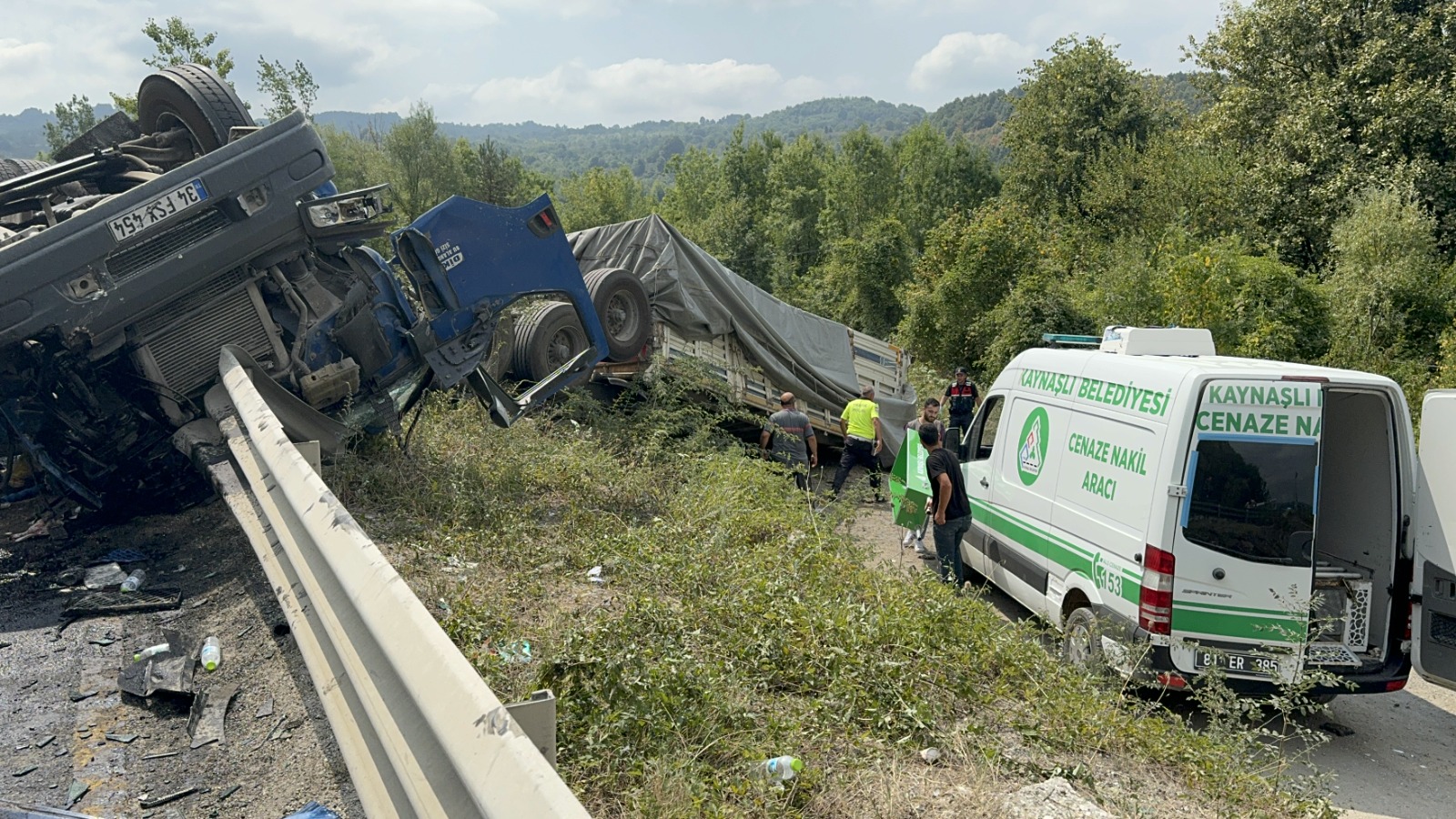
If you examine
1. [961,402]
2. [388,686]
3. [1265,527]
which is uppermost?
[388,686]

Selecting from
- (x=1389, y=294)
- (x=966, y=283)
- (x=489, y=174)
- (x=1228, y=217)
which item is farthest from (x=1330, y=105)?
(x=489, y=174)

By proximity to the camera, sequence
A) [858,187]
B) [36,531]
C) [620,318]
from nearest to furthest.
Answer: [36,531], [620,318], [858,187]

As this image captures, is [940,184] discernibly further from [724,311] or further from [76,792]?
[76,792]

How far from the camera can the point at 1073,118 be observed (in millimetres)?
30469

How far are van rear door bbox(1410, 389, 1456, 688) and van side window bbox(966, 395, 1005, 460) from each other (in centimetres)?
308

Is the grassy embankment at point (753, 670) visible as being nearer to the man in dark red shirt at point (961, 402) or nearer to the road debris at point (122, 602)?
the road debris at point (122, 602)

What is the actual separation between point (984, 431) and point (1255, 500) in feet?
9.64

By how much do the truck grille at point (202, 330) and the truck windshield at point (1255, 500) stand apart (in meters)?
5.20

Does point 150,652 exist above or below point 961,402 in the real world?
above

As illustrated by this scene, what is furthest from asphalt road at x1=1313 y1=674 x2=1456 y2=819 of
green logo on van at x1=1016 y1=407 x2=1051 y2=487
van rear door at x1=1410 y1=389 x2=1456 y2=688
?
green logo on van at x1=1016 y1=407 x2=1051 y2=487

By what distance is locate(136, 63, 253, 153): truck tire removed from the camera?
5.91 m

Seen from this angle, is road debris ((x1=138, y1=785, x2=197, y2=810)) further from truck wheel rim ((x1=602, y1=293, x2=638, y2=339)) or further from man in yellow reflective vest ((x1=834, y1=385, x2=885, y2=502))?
man in yellow reflective vest ((x1=834, y1=385, x2=885, y2=502))

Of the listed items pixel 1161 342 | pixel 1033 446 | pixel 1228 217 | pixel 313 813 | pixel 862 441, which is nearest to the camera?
pixel 313 813

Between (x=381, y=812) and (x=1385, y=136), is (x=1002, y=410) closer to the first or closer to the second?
(x=381, y=812)
